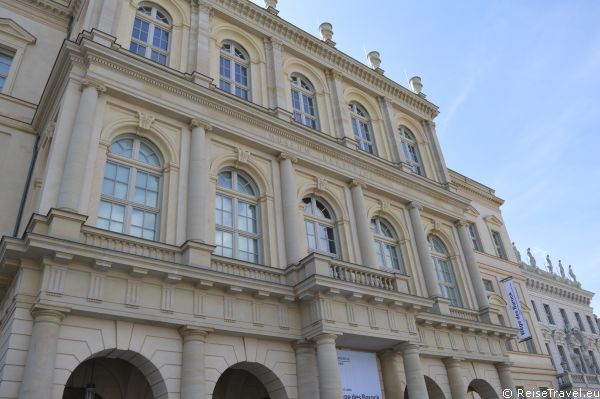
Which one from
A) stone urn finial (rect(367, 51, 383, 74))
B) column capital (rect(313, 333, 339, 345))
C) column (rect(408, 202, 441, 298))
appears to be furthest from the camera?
stone urn finial (rect(367, 51, 383, 74))

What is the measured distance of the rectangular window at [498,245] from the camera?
3228 cm

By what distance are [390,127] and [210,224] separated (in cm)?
1287

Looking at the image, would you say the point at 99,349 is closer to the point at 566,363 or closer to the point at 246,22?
the point at 246,22

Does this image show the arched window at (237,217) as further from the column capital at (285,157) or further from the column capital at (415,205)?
the column capital at (415,205)

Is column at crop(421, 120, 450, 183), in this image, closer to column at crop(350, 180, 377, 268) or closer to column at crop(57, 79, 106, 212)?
column at crop(350, 180, 377, 268)

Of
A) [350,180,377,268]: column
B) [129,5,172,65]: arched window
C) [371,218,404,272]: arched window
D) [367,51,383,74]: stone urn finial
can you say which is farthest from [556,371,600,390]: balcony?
[129,5,172,65]: arched window

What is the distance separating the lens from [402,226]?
21641 millimetres

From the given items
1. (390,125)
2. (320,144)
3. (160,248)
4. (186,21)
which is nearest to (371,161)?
(320,144)

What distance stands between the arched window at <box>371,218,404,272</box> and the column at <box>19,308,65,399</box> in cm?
1255

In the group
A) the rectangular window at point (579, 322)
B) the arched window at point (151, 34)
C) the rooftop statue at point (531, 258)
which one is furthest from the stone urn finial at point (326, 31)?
the rectangular window at point (579, 322)

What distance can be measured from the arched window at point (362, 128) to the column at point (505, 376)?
10.8m

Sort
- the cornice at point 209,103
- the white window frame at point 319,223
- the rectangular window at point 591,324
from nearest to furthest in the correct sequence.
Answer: the cornice at point 209,103
the white window frame at point 319,223
the rectangular window at point 591,324

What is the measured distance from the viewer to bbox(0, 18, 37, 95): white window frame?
17.7 m

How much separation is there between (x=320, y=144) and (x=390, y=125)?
21.7 ft
